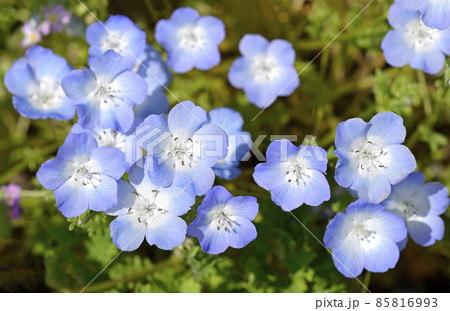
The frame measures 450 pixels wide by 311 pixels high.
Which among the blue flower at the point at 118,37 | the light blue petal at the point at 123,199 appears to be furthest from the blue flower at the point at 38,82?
the light blue petal at the point at 123,199

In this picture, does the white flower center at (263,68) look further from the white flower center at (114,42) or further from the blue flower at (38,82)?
the blue flower at (38,82)

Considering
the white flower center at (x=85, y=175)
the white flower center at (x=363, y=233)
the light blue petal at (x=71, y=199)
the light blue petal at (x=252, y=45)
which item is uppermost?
the light blue petal at (x=252, y=45)

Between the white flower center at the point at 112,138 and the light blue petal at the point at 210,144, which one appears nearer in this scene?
the light blue petal at the point at 210,144

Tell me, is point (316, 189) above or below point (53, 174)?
below

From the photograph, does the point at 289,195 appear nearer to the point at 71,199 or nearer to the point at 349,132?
the point at 349,132

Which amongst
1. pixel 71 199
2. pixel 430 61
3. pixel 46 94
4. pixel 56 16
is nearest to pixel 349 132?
pixel 430 61
